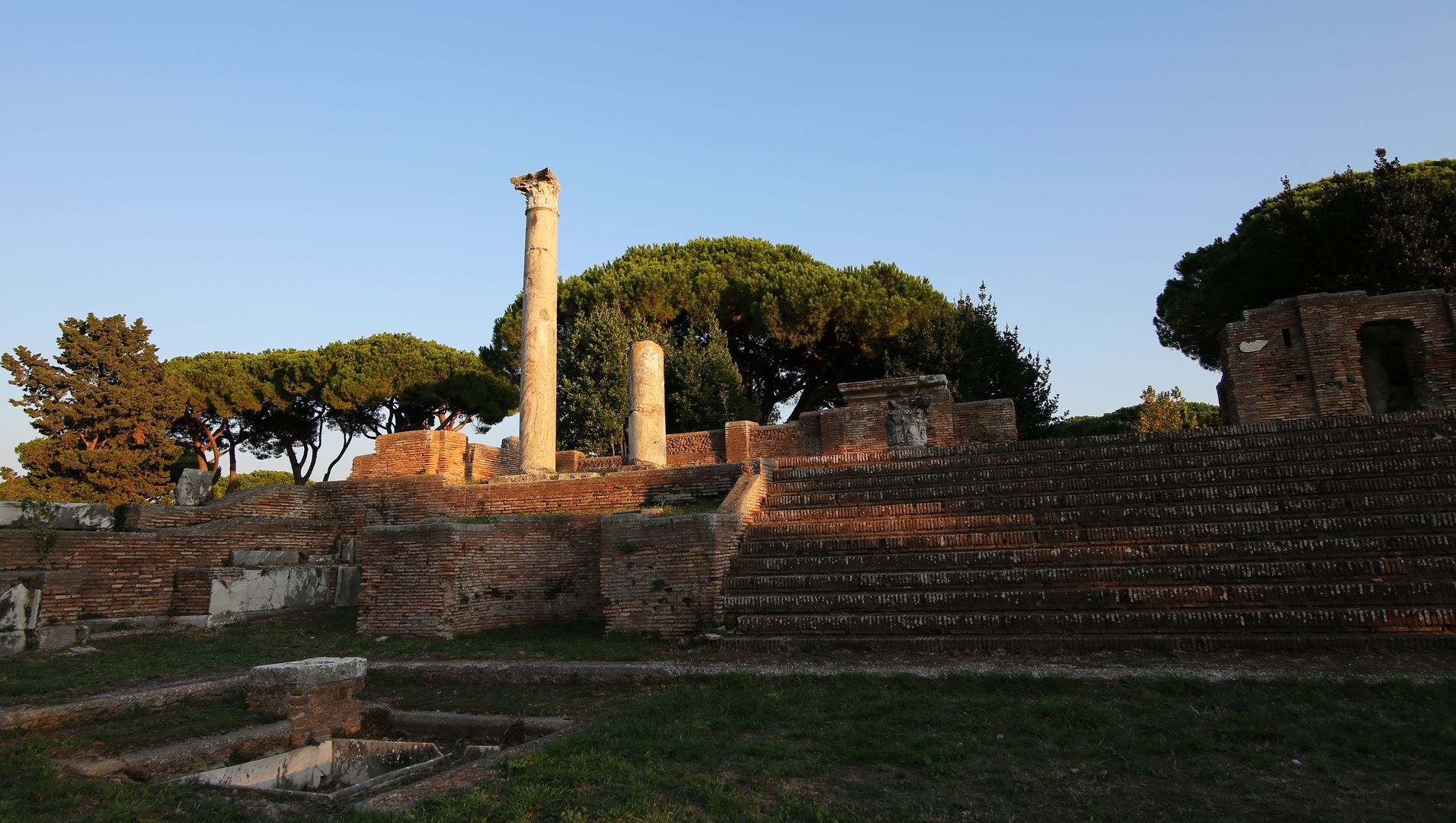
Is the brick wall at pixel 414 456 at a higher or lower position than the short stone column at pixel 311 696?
higher

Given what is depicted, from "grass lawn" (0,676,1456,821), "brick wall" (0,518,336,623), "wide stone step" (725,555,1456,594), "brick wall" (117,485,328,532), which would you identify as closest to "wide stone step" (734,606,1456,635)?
"wide stone step" (725,555,1456,594)

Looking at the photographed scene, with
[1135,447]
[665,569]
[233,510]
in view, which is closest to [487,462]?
[233,510]

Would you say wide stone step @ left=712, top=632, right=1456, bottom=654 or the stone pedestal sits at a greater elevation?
the stone pedestal

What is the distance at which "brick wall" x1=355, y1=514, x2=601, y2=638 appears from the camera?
355 inches

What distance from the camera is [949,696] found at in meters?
4.91

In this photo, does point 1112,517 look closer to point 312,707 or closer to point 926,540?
point 926,540

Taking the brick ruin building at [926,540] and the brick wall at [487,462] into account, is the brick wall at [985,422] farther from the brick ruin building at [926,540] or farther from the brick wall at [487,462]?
the brick wall at [487,462]

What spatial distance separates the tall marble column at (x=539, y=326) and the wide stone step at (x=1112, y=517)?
6.39m

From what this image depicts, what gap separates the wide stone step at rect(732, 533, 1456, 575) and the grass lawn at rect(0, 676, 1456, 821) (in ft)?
7.72

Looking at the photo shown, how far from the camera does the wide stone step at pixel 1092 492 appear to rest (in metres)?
7.44

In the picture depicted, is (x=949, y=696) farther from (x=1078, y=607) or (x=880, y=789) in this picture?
(x=1078, y=607)

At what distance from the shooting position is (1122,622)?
6027 mm

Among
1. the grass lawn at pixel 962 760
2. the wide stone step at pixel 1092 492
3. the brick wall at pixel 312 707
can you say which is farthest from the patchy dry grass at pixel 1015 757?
the wide stone step at pixel 1092 492

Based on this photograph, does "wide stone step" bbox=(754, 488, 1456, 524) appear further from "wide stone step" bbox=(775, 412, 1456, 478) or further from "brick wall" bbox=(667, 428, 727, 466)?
"brick wall" bbox=(667, 428, 727, 466)
